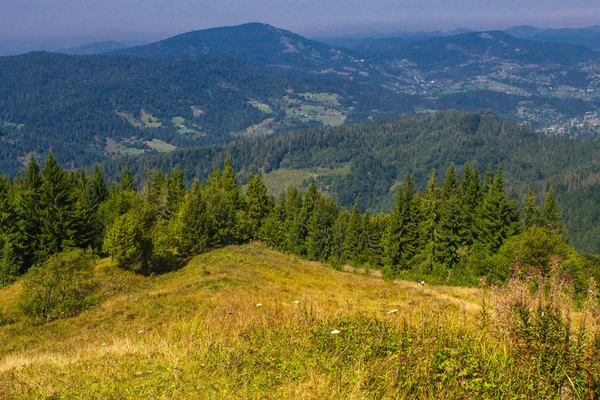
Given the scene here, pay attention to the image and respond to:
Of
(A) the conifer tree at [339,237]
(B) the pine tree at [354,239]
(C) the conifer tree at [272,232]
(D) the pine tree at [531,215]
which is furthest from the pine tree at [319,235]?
(D) the pine tree at [531,215]

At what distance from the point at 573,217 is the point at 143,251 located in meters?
206

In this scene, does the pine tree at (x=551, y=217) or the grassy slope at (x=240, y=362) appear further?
the pine tree at (x=551, y=217)

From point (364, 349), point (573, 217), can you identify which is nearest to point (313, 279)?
point (364, 349)

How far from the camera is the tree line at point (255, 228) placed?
4094 centimetres

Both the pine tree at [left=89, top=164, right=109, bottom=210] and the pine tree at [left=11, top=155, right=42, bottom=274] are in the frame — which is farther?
the pine tree at [left=89, top=164, right=109, bottom=210]

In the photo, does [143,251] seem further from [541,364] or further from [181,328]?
[541,364]

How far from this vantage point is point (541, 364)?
6.58 m

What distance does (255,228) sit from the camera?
69250 mm

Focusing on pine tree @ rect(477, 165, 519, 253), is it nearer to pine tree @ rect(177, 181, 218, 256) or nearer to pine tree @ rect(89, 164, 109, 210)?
pine tree @ rect(177, 181, 218, 256)

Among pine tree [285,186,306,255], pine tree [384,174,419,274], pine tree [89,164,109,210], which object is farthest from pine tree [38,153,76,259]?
pine tree [384,174,419,274]

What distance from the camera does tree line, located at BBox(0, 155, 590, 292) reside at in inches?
1612

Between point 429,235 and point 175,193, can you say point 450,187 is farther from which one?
point 175,193

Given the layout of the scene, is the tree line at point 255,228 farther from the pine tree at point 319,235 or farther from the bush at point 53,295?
the bush at point 53,295

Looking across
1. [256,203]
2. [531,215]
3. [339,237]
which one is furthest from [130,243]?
[531,215]
